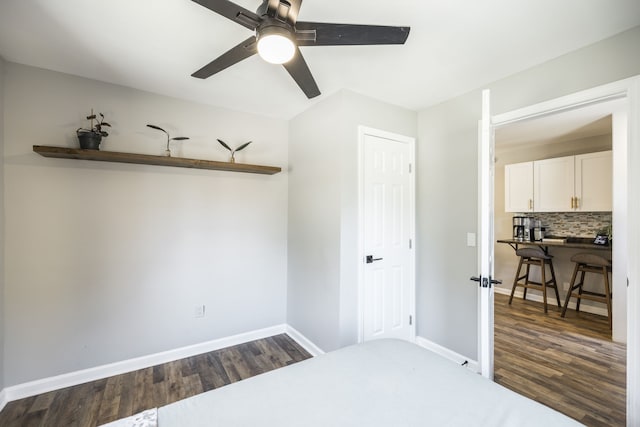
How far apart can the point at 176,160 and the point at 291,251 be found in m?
1.56

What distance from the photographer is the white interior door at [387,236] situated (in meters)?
2.59

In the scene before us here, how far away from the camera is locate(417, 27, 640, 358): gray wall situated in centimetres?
208

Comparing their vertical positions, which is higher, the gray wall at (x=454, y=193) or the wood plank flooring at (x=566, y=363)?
the gray wall at (x=454, y=193)

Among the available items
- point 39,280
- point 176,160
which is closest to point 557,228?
point 176,160

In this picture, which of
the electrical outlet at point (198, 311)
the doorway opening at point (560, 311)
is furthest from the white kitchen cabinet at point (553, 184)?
the electrical outlet at point (198, 311)

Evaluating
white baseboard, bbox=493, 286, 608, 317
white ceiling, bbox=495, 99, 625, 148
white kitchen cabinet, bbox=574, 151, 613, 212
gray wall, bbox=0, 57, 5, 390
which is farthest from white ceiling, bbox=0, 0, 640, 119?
white baseboard, bbox=493, 286, 608, 317

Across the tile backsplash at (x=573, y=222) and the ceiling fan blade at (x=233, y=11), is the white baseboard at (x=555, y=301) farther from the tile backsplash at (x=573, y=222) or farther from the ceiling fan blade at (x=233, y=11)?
the ceiling fan blade at (x=233, y=11)

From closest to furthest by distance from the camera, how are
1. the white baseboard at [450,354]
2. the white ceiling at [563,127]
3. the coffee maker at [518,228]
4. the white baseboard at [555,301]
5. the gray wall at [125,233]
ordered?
the gray wall at [125,233], the white baseboard at [450,354], the white ceiling at [563,127], the white baseboard at [555,301], the coffee maker at [518,228]

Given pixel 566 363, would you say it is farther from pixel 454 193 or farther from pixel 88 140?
pixel 88 140

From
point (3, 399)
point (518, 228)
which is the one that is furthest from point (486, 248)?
point (518, 228)

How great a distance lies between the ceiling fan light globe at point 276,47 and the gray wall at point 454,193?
1921mm

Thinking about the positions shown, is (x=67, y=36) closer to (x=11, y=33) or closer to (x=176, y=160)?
(x=11, y=33)

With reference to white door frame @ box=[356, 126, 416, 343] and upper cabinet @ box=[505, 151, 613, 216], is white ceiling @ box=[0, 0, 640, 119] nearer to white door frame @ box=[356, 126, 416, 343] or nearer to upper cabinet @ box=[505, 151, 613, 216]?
white door frame @ box=[356, 126, 416, 343]

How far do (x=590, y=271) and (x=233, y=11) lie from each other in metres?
5.00
